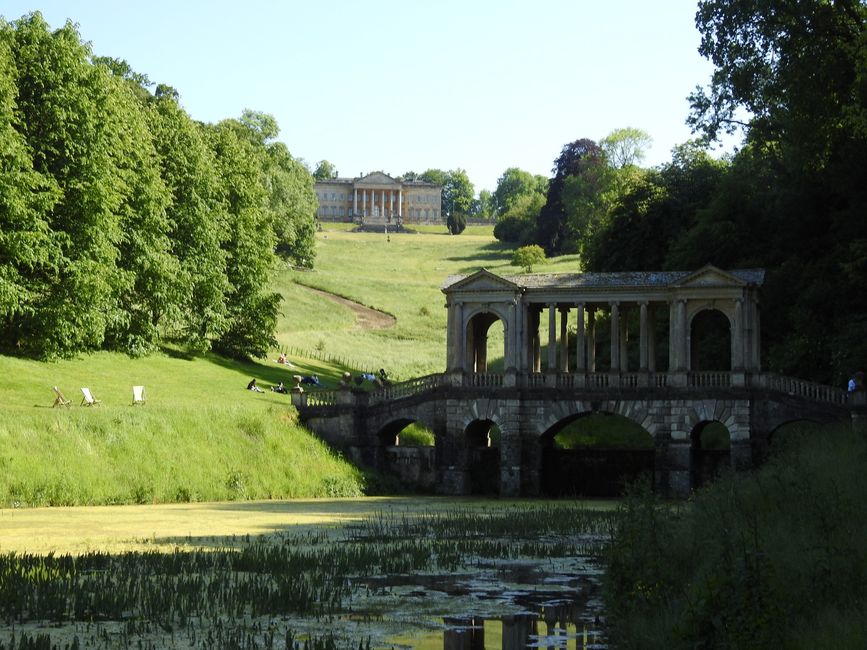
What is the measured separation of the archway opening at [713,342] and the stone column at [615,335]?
6.13m

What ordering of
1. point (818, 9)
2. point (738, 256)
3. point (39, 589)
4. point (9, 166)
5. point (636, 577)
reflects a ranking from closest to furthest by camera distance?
point (636, 577), point (39, 589), point (818, 9), point (9, 166), point (738, 256)

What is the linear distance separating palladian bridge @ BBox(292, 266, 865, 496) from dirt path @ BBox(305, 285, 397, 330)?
52.9m

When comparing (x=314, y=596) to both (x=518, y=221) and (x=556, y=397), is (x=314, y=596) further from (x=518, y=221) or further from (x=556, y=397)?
(x=518, y=221)

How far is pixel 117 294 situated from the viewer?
2675 inches

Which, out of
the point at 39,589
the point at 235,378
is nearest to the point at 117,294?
the point at 235,378

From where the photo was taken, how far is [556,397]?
61844 millimetres

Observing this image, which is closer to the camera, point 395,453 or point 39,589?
point 39,589

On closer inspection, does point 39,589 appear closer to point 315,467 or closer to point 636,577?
point 636,577

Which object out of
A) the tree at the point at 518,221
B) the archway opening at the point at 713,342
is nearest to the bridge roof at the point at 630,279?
the archway opening at the point at 713,342

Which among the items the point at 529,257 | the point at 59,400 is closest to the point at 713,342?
the point at 59,400

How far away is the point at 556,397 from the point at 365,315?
2512 inches

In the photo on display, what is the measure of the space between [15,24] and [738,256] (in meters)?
37.5

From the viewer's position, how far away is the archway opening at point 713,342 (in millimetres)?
71250

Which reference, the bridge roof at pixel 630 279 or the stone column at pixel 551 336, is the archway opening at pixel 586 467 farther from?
the bridge roof at pixel 630 279
